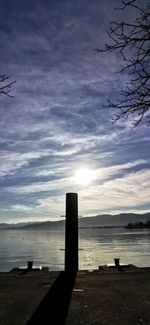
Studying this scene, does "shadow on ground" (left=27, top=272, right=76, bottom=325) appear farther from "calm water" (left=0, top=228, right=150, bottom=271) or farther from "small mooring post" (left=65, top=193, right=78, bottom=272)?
"calm water" (left=0, top=228, right=150, bottom=271)

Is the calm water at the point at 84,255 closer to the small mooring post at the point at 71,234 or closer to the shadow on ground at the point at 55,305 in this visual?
→ the small mooring post at the point at 71,234

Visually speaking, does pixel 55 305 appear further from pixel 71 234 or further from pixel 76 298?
pixel 71 234

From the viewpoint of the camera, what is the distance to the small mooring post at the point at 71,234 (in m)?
12.5

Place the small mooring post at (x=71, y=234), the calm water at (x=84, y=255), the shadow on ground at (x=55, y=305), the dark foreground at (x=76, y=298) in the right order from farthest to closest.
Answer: the calm water at (x=84, y=255) → the small mooring post at (x=71, y=234) → the dark foreground at (x=76, y=298) → the shadow on ground at (x=55, y=305)

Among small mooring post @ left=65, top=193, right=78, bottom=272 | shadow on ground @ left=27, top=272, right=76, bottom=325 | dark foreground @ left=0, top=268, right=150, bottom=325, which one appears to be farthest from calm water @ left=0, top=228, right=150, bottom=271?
shadow on ground @ left=27, top=272, right=76, bottom=325

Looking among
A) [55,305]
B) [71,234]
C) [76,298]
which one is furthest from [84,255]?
[55,305]

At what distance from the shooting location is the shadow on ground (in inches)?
271

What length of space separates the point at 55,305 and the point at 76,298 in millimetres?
733

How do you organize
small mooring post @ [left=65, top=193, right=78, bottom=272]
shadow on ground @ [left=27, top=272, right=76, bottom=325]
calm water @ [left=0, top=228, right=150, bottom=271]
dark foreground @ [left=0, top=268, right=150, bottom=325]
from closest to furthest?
shadow on ground @ [left=27, top=272, right=76, bottom=325], dark foreground @ [left=0, top=268, right=150, bottom=325], small mooring post @ [left=65, top=193, right=78, bottom=272], calm water @ [left=0, top=228, right=150, bottom=271]

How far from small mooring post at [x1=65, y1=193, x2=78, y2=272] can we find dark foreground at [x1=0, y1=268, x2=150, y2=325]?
728 mm

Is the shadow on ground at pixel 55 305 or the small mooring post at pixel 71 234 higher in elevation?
the small mooring post at pixel 71 234

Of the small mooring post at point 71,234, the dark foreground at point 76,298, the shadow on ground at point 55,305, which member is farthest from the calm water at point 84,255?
the shadow on ground at point 55,305

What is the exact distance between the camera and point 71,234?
1282cm

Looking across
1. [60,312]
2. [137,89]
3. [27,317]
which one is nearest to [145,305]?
[60,312]
